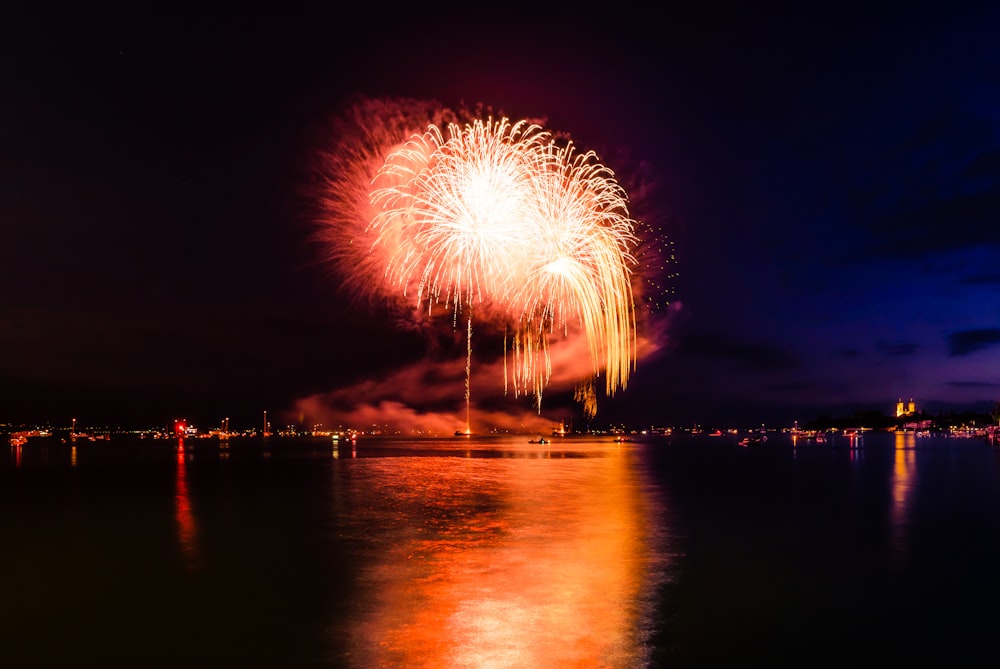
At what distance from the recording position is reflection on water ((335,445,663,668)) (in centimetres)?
1061

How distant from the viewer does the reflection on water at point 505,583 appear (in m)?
10.6

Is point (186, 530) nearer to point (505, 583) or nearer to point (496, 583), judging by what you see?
point (496, 583)

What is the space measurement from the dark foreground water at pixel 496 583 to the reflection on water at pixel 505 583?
6cm

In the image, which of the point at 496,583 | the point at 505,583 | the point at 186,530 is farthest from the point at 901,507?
the point at 186,530

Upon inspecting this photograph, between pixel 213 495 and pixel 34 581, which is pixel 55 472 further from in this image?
pixel 34 581

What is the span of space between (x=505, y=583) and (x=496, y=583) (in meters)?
0.17

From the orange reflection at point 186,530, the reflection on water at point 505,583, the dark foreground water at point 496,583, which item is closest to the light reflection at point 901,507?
the dark foreground water at point 496,583

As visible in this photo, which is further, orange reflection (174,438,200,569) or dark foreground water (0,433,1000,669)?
orange reflection (174,438,200,569)

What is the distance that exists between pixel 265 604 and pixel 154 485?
33.1m

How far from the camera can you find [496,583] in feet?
49.0

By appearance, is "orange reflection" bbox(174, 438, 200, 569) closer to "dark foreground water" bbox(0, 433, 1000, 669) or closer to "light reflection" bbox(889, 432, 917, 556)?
"dark foreground water" bbox(0, 433, 1000, 669)

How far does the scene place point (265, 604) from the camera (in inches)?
547

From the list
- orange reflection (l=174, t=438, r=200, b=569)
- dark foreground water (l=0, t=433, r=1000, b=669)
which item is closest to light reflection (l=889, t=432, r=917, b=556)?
dark foreground water (l=0, t=433, r=1000, b=669)

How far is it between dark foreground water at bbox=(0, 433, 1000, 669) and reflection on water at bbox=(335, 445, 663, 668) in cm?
6
